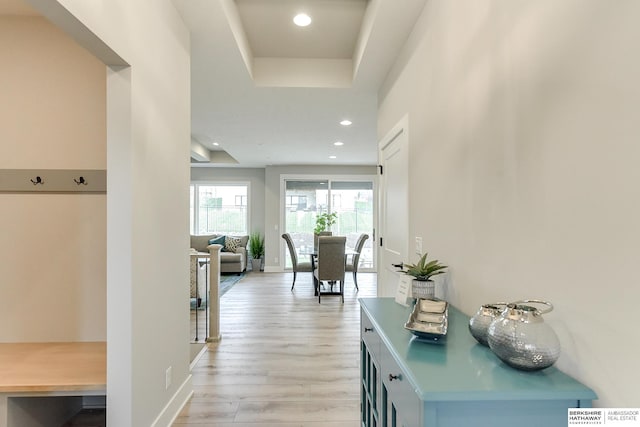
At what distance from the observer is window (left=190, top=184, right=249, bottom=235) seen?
321 inches

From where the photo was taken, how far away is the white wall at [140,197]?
1.49 m

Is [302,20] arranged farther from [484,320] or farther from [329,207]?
[329,207]

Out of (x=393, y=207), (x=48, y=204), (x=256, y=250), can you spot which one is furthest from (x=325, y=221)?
(x=48, y=204)

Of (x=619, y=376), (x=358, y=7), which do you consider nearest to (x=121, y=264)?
(x=619, y=376)

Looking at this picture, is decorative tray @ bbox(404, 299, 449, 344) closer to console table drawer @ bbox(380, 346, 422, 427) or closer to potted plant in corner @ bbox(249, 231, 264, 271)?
console table drawer @ bbox(380, 346, 422, 427)

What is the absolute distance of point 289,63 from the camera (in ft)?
10.5

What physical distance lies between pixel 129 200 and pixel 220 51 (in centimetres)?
158

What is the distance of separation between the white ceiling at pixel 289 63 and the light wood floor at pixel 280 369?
2.61 meters

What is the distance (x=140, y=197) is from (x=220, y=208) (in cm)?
682

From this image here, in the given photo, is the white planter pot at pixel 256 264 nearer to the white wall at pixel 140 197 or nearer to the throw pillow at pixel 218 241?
the throw pillow at pixel 218 241

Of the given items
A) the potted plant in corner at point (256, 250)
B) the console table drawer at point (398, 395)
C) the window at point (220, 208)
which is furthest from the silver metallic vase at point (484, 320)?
the window at point (220, 208)

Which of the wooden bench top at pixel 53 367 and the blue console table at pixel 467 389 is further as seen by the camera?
the wooden bench top at pixel 53 367

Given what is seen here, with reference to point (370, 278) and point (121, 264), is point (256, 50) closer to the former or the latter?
point (121, 264)

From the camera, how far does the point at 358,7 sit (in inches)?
94.8
